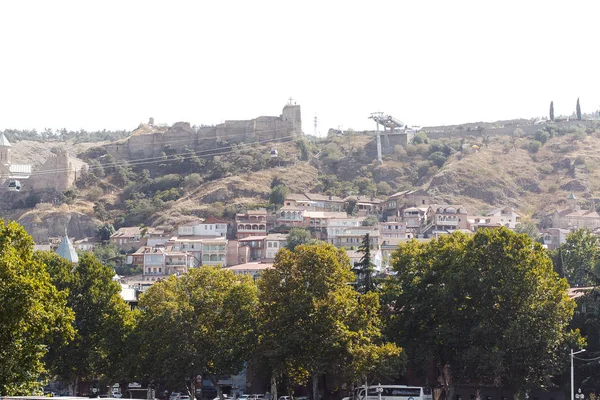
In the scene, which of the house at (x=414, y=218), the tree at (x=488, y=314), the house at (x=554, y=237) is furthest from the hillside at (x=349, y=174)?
the tree at (x=488, y=314)

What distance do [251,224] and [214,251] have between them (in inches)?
442

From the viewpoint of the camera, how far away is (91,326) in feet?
229

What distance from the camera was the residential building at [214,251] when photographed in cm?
12812

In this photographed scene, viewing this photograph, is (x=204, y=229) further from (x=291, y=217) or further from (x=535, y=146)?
(x=535, y=146)

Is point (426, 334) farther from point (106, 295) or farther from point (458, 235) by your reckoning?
point (106, 295)

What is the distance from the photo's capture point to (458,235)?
244 feet

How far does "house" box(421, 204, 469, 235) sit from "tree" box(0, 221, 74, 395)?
90784mm

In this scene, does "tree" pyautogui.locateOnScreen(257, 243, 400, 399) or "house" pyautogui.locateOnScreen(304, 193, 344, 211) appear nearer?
"tree" pyautogui.locateOnScreen(257, 243, 400, 399)

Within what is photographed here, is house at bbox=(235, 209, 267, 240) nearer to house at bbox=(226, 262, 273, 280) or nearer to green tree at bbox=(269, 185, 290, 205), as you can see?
green tree at bbox=(269, 185, 290, 205)

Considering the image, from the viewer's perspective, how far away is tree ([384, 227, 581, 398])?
63000 millimetres

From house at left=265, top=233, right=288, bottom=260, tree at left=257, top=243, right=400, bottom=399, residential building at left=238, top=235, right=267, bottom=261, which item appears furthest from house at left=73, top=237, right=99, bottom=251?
tree at left=257, top=243, right=400, bottom=399

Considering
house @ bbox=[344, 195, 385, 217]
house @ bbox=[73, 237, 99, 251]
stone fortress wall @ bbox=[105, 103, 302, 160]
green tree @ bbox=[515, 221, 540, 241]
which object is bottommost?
house @ bbox=[73, 237, 99, 251]

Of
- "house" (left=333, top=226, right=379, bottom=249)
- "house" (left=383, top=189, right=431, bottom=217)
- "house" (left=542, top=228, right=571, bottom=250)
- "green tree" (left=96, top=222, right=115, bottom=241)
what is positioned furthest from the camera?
"house" (left=383, top=189, right=431, bottom=217)

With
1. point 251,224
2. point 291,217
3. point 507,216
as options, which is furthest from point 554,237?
point 251,224
